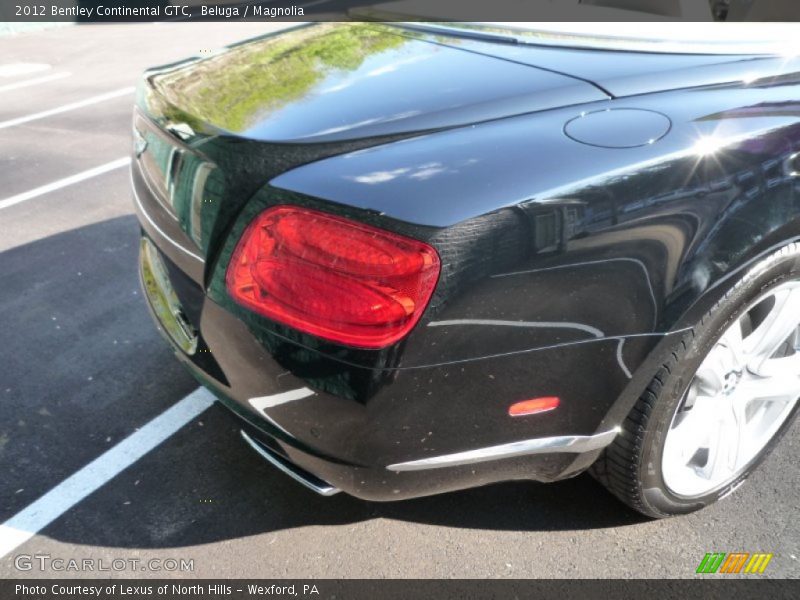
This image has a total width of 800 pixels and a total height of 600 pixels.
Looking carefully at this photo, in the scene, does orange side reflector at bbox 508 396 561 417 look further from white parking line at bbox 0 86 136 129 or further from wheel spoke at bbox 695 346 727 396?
white parking line at bbox 0 86 136 129

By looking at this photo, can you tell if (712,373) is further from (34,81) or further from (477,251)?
(34,81)

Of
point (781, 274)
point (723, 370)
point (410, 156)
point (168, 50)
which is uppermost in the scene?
point (410, 156)

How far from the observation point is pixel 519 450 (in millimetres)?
1927

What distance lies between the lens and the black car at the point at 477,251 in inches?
65.9

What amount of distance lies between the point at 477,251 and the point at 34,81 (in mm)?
8651

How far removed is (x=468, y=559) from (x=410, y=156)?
1.19 meters

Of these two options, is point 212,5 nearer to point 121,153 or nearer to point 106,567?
point 121,153

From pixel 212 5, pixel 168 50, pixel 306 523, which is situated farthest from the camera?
pixel 212 5

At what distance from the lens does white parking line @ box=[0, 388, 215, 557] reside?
229 centimetres

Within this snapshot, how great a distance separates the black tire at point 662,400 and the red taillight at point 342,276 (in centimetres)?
73

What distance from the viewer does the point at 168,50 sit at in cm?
1034

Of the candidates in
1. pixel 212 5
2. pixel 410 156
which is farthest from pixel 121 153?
pixel 212 5
